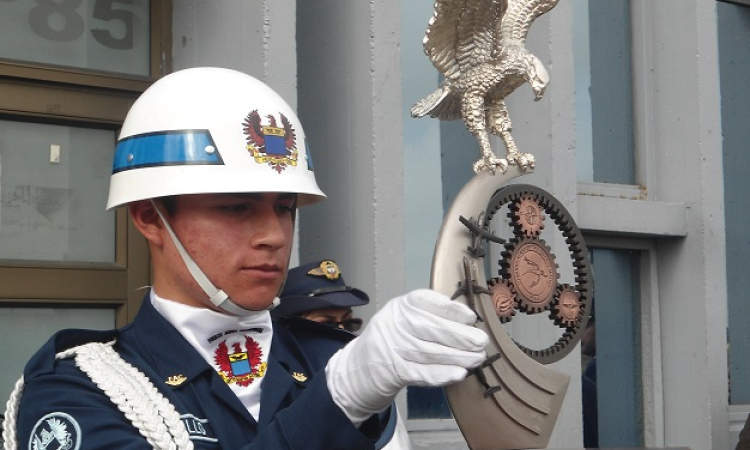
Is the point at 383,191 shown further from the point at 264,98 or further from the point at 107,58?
the point at 264,98

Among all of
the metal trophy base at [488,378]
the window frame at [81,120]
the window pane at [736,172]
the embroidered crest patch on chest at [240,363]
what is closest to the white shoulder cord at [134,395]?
the embroidered crest patch on chest at [240,363]

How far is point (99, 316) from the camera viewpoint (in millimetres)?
3857

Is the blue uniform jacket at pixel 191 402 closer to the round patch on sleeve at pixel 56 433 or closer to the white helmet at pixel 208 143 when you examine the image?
the round patch on sleeve at pixel 56 433

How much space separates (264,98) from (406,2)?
94.0 inches

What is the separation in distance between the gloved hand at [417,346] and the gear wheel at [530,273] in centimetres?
87

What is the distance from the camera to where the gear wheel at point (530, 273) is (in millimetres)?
2650

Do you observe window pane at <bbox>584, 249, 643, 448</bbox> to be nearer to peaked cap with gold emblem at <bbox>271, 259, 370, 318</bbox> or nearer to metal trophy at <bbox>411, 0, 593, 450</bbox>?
peaked cap with gold emblem at <bbox>271, 259, 370, 318</bbox>

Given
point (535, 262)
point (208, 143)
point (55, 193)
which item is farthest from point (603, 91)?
point (208, 143)

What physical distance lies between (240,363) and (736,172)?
4.10 meters

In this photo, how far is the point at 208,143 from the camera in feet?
6.95

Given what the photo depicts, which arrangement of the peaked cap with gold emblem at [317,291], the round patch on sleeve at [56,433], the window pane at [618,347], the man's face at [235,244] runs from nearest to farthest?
the round patch on sleeve at [56,433] < the man's face at [235,244] < the peaked cap with gold emblem at [317,291] < the window pane at [618,347]

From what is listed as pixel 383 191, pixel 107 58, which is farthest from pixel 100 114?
pixel 383 191

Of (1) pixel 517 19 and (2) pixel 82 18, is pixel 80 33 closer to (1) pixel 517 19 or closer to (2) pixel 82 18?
(2) pixel 82 18

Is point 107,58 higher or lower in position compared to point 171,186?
higher
